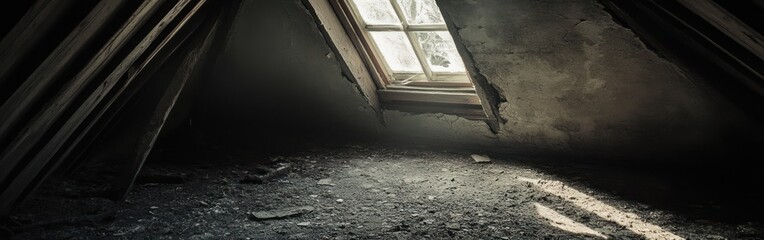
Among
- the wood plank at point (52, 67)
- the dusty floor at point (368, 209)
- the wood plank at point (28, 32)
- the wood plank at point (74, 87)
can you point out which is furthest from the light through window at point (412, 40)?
the wood plank at point (28, 32)

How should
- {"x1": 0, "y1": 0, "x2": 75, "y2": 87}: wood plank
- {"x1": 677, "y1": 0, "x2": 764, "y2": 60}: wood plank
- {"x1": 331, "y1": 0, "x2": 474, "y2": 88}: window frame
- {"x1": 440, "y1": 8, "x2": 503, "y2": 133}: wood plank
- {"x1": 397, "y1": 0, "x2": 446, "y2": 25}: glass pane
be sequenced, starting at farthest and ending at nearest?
{"x1": 331, "y1": 0, "x2": 474, "y2": 88}: window frame < {"x1": 397, "y1": 0, "x2": 446, "y2": 25}: glass pane < {"x1": 440, "y1": 8, "x2": 503, "y2": 133}: wood plank < {"x1": 677, "y1": 0, "x2": 764, "y2": 60}: wood plank < {"x1": 0, "y1": 0, "x2": 75, "y2": 87}: wood plank

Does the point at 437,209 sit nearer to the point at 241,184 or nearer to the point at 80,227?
the point at 241,184

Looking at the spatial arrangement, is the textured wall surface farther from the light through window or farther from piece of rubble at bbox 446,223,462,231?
piece of rubble at bbox 446,223,462,231

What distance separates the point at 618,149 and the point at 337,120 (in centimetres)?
195

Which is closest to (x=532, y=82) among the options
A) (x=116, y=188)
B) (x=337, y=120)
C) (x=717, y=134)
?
(x=717, y=134)

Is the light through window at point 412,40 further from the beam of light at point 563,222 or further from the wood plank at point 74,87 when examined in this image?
the wood plank at point 74,87

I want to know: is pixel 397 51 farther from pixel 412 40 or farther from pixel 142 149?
pixel 142 149

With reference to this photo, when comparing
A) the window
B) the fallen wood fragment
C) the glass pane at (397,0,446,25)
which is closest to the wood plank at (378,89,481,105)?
the window

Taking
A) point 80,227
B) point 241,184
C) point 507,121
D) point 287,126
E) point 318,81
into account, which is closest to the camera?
point 80,227

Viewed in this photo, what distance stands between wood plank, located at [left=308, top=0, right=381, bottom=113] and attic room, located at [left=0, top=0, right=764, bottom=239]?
0.01 m

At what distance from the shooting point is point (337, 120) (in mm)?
3873

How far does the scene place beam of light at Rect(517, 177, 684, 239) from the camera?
205 centimetres

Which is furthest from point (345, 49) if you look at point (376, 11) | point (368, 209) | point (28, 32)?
point (28, 32)

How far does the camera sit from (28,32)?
123 cm
